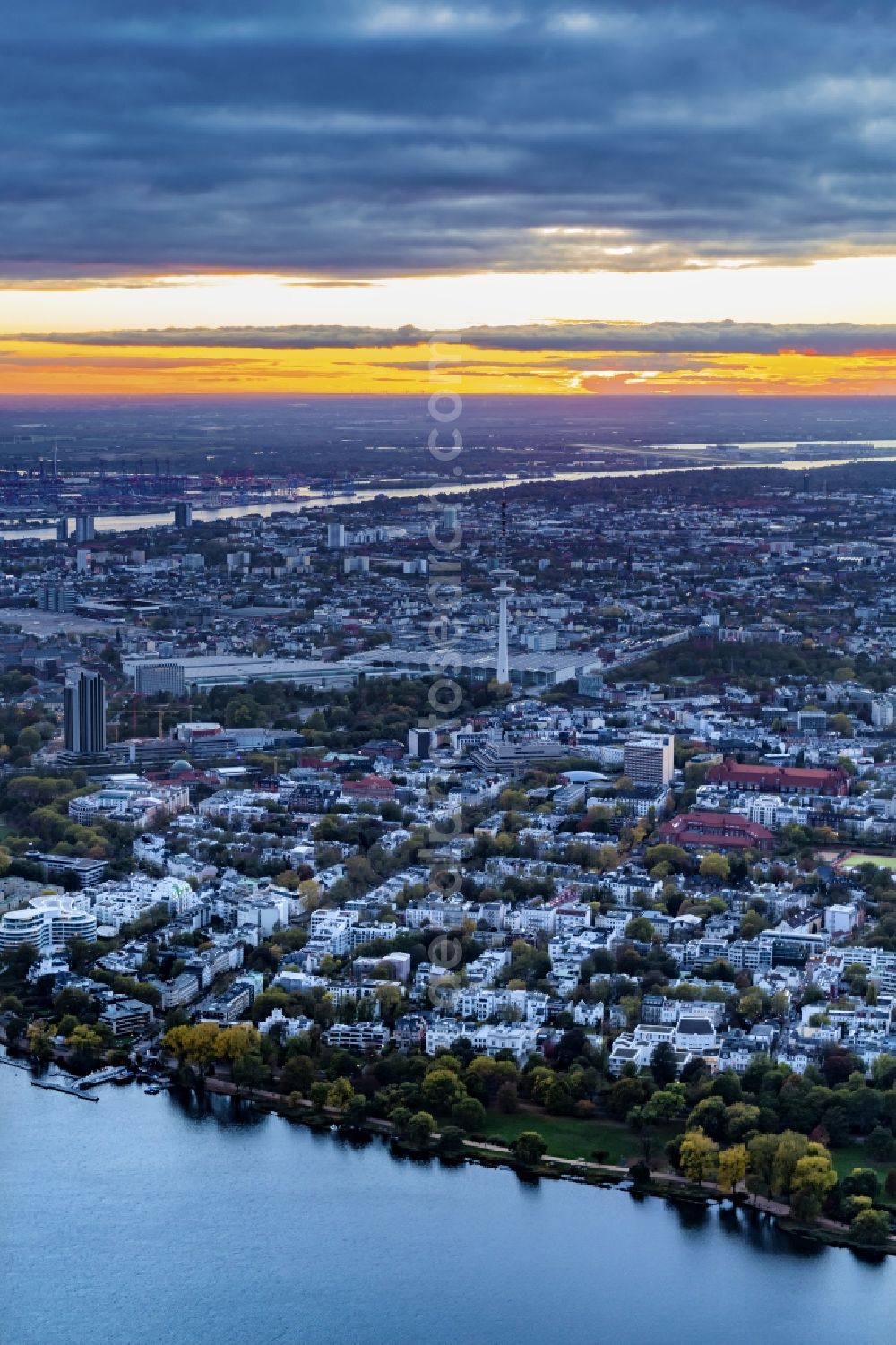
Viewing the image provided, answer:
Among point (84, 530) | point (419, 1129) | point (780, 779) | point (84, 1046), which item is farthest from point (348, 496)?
point (419, 1129)

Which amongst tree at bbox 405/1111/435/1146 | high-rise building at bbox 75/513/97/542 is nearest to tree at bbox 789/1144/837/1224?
tree at bbox 405/1111/435/1146

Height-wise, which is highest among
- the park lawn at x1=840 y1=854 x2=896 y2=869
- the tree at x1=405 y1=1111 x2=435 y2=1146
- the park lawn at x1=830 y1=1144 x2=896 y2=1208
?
the park lawn at x1=840 y1=854 x2=896 y2=869

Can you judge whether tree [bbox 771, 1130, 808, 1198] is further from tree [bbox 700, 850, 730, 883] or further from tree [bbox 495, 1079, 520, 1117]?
tree [bbox 700, 850, 730, 883]

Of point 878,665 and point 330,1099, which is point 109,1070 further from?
point 878,665

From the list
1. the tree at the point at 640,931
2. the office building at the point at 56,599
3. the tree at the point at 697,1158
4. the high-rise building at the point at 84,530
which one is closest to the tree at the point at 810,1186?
the tree at the point at 697,1158

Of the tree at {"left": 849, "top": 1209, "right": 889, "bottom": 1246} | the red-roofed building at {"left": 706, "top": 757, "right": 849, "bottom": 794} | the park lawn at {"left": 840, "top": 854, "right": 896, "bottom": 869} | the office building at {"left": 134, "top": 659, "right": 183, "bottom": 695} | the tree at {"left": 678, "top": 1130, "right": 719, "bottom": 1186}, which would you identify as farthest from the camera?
the office building at {"left": 134, "top": 659, "right": 183, "bottom": 695}

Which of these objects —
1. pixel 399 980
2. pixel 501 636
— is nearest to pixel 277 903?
pixel 399 980
